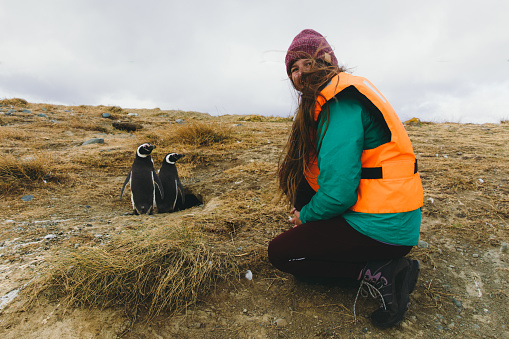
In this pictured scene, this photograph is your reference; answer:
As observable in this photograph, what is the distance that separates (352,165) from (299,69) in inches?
27.6

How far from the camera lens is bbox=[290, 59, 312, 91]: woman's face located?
178cm

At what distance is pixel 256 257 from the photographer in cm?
229

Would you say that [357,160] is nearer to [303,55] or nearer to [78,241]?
[303,55]

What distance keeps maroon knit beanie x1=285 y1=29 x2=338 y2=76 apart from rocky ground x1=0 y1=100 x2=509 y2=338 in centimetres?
147

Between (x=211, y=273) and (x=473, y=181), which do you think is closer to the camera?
(x=211, y=273)

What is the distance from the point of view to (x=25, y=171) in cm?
436

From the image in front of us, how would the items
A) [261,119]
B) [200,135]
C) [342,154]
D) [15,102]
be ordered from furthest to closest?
[15,102] → [261,119] → [200,135] → [342,154]

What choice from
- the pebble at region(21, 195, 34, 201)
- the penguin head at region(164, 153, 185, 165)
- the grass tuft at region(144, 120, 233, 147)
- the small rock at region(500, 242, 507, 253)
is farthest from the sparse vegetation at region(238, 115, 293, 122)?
the small rock at region(500, 242, 507, 253)

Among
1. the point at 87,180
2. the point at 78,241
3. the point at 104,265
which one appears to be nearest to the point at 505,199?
the point at 104,265

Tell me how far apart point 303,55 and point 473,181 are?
3.09m

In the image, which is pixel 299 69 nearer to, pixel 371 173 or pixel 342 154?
pixel 342 154

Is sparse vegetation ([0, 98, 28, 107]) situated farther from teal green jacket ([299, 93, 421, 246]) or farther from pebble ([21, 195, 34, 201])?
teal green jacket ([299, 93, 421, 246])

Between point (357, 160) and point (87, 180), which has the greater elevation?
point (357, 160)

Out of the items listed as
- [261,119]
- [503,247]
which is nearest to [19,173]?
[503,247]
